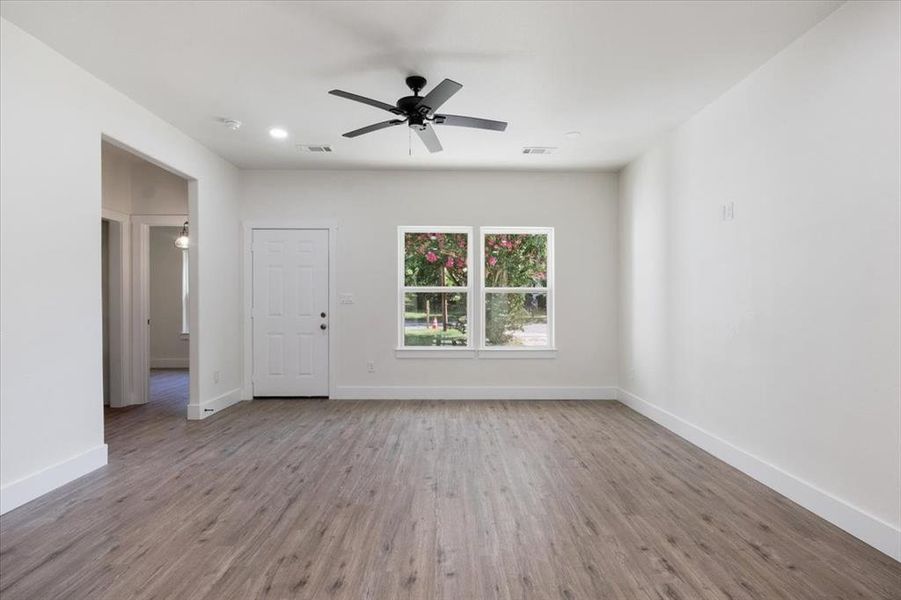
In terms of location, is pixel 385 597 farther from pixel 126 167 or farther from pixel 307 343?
pixel 126 167

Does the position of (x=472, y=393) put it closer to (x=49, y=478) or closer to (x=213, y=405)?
(x=213, y=405)

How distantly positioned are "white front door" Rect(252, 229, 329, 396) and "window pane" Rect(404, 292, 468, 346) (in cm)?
105

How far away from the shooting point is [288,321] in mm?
5492

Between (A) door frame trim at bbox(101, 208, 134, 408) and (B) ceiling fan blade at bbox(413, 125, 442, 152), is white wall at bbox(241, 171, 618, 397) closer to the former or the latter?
(A) door frame trim at bbox(101, 208, 134, 408)

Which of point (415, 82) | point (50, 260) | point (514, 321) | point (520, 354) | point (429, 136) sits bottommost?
point (520, 354)

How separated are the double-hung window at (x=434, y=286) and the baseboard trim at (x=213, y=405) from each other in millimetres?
2108

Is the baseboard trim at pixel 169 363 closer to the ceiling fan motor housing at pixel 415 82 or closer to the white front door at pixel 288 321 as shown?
the white front door at pixel 288 321

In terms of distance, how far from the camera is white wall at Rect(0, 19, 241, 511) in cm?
258

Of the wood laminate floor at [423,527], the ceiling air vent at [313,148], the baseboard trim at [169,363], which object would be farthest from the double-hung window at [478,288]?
the baseboard trim at [169,363]

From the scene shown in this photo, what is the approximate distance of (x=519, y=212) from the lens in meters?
5.57

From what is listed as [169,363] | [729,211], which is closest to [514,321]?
[729,211]

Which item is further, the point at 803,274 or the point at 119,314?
the point at 119,314

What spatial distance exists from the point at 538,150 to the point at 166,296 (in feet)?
25.4

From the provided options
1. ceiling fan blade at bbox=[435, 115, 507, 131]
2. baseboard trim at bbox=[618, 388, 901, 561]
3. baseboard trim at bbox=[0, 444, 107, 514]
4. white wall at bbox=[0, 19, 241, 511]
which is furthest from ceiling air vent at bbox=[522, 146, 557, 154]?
baseboard trim at bbox=[0, 444, 107, 514]
